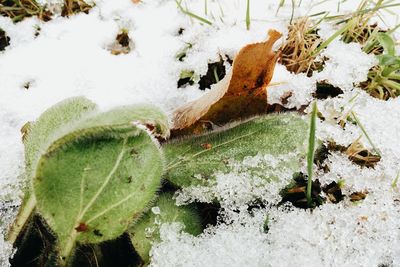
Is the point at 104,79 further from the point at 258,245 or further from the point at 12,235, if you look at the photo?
the point at 258,245

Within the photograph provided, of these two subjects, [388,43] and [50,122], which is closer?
[50,122]

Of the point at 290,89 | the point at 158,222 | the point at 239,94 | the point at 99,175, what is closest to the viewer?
the point at 99,175

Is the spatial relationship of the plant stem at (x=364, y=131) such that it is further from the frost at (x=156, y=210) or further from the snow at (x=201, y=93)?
the frost at (x=156, y=210)

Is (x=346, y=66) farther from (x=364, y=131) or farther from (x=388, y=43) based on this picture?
(x=364, y=131)

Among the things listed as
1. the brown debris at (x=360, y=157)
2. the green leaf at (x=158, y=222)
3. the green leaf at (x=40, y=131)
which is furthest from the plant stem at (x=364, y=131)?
the green leaf at (x=40, y=131)

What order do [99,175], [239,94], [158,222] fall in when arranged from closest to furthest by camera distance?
1. [99,175]
2. [158,222]
3. [239,94]

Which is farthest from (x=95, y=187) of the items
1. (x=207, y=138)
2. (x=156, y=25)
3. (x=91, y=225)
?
(x=156, y=25)

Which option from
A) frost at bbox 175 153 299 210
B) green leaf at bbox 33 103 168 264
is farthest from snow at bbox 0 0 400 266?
green leaf at bbox 33 103 168 264

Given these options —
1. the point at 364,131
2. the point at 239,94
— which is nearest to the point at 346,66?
the point at 364,131
